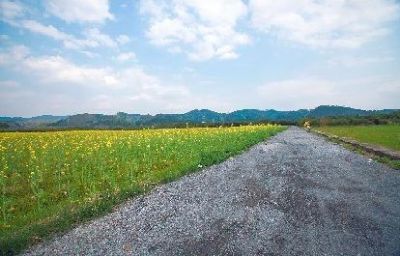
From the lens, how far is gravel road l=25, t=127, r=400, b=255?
8555 millimetres

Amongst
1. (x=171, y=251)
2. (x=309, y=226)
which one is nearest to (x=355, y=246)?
(x=309, y=226)

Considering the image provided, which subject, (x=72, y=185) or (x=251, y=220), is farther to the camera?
(x=72, y=185)

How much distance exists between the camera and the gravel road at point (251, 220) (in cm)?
855

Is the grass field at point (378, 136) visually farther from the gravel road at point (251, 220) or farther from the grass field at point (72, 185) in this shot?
the gravel road at point (251, 220)

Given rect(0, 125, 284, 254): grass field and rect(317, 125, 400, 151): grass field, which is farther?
rect(317, 125, 400, 151): grass field

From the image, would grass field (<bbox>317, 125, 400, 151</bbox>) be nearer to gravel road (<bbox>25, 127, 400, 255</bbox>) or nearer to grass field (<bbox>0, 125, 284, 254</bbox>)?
grass field (<bbox>0, 125, 284, 254</bbox>)

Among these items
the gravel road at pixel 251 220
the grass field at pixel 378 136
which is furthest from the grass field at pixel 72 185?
the grass field at pixel 378 136

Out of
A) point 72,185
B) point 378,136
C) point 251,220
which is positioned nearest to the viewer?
point 251,220

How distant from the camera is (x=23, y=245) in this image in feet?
29.3

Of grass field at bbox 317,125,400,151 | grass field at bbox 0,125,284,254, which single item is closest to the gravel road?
grass field at bbox 0,125,284,254

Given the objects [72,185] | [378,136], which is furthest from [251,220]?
[378,136]

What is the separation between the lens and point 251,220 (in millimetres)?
10164

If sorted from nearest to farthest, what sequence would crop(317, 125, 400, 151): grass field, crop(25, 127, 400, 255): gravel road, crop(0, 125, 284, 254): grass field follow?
crop(25, 127, 400, 255): gravel road
crop(0, 125, 284, 254): grass field
crop(317, 125, 400, 151): grass field

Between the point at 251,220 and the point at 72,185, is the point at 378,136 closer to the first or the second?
the point at 72,185
